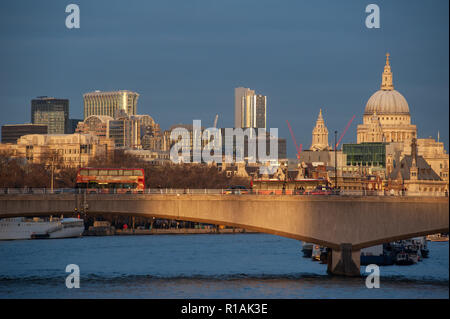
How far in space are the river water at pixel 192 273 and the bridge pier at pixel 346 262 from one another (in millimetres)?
1204

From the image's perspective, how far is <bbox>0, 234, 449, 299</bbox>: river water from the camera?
80.9 metres

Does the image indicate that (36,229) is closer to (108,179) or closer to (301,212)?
(108,179)

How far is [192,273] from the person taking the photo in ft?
315

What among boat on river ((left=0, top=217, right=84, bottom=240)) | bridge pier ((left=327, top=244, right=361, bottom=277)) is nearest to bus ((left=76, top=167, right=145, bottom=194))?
bridge pier ((left=327, top=244, right=361, bottom=277))

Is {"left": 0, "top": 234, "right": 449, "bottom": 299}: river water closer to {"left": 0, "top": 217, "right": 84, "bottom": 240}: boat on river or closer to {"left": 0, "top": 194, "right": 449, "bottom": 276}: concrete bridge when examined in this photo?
{"left": 0, "top": 194, "right": 449, "bottom": 276}: concrete bridge

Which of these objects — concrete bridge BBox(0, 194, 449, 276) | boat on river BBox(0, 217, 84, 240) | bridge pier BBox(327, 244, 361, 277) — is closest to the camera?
concrete bridge BBox(0, 194, 449, 276)

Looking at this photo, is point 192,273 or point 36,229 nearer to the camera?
point 192,273

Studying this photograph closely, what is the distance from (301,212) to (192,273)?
10176mm

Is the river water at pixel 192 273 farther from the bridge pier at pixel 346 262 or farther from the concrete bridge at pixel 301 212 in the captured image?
the concrete bridge at pixel 301 212

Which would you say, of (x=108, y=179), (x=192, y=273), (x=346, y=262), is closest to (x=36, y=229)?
(x=108, y=179)

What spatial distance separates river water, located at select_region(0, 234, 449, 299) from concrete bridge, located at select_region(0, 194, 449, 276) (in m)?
3.11

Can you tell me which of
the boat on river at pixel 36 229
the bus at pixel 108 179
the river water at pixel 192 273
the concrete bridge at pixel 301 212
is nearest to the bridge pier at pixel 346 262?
the concrete bridge at pixel 301 212

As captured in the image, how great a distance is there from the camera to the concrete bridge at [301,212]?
89125 millimetres
